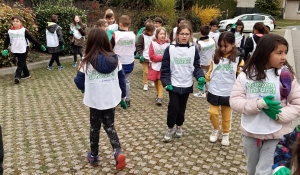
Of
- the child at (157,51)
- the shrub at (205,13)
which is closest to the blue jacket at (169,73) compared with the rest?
the child at (157,51)

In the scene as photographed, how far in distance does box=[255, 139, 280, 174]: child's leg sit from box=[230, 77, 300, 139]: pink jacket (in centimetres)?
8

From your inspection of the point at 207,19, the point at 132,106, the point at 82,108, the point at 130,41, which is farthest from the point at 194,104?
the point at 207,19

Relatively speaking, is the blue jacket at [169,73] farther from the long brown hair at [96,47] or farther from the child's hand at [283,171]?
the child's hand at [283,171]

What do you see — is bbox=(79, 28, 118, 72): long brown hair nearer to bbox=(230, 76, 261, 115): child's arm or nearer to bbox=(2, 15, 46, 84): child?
bbox=(230, 76, 261, 115): child's arm

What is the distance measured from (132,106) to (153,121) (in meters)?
1.00

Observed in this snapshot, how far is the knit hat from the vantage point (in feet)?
9.04

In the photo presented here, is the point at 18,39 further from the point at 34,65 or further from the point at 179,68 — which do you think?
the point at 179,68

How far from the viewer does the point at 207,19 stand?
2453cm

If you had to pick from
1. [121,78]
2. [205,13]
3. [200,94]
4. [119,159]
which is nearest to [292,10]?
[205,13]

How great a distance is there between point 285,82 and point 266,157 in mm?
711

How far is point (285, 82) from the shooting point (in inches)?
109

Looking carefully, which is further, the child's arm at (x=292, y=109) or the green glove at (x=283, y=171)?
the child's arm at (x=292, y=109)

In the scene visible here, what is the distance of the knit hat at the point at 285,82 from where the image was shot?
2754 millimetres

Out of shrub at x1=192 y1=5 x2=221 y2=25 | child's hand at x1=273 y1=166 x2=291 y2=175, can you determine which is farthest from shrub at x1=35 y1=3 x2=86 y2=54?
shrub at x1=192 y1=5 x2=221 y2=25
